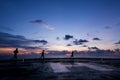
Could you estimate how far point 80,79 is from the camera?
1688 cm

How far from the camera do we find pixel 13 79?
17094 millimetres

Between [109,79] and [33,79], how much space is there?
809 centimetres

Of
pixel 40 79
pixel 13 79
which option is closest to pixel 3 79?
pixel 13 79

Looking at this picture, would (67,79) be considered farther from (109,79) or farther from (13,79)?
(13,79)

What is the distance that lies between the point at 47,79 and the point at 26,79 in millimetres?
Result: 2266

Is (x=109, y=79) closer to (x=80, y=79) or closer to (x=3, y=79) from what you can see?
(x=80, y=79)

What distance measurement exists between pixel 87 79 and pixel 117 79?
3.19 metres

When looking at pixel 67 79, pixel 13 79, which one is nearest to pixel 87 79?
pixel 67 79

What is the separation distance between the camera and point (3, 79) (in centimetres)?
1708

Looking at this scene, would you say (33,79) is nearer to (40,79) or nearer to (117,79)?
(40,79)

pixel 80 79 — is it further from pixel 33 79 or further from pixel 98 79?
pixel 33 79

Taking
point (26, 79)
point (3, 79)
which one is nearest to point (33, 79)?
point (26, 79)

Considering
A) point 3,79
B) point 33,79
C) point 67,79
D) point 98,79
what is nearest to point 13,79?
point 3,79

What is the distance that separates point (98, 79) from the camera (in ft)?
55.3
